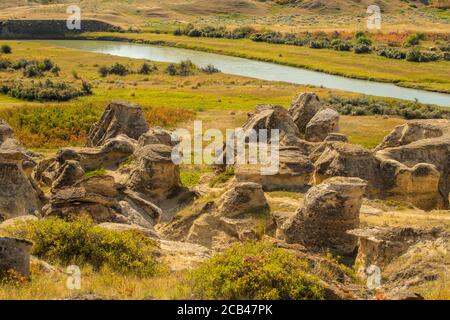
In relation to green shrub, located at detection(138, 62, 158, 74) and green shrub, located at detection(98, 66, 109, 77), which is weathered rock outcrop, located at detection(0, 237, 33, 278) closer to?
green shrub, located at detection(98, 66, 109, 77)

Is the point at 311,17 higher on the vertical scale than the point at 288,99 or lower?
higher

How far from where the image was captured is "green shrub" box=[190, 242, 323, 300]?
12680 mm

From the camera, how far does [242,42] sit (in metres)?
103

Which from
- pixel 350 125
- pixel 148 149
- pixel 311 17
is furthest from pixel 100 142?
pixel 311 17

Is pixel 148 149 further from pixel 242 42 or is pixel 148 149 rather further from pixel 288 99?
pixel 242 42

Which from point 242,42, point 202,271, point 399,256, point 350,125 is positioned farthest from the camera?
point 242,42

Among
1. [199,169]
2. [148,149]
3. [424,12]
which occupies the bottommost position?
[199,169]

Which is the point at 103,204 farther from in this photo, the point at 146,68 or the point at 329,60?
the point at 329,60

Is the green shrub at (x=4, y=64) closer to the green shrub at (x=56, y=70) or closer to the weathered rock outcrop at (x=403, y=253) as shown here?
the green shrub at (x=56, y=70)

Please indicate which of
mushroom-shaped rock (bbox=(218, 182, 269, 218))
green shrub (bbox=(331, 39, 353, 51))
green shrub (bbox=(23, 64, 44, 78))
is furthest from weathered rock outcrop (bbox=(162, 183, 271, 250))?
green shrub (bbox=(331, 39, 353, 51))

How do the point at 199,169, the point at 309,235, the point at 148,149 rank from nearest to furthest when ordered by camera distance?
1. the point at 309,235
2. the point at 148,149
3. the point at 199,169

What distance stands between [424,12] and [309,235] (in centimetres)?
13210

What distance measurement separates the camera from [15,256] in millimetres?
13453

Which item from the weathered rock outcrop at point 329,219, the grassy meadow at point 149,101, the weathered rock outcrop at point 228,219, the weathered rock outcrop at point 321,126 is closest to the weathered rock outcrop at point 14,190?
the weathered rock outcrop at point 228,219
